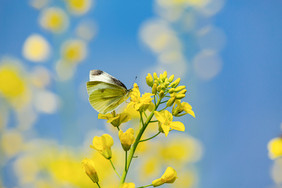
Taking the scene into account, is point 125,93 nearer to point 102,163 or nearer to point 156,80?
point 156,80

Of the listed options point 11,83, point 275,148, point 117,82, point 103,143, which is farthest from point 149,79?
point 11,83

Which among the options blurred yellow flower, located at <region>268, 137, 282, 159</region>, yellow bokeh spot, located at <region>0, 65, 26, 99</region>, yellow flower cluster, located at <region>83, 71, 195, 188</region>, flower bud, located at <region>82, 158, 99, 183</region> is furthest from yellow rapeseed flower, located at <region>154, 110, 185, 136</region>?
yellow bokeh spot, located at <region>0, 65, 26, 99</region>

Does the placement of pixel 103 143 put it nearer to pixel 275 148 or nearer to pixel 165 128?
pixel 165 128

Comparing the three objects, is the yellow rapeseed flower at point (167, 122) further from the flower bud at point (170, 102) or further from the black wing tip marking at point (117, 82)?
the black wing tip marking at point (117, 82)

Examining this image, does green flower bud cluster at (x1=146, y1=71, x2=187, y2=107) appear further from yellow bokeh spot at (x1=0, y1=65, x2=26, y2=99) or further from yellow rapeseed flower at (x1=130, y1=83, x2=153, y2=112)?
yellow bokeh spot at (x1=0, y1=65, x2=26, y2=99)

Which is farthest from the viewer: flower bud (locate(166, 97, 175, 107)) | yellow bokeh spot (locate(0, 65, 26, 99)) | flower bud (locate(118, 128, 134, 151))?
yellow bokeh spot (locate(0, 65, 26, 99))

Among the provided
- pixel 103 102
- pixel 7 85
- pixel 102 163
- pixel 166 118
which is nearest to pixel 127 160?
pixel 166 118
